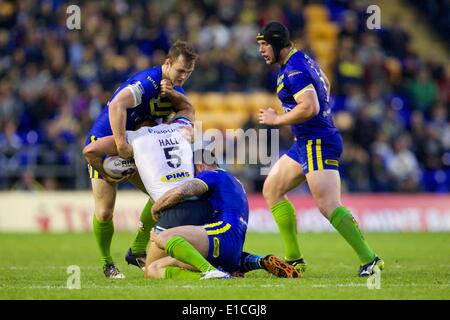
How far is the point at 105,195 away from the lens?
32.7 ft

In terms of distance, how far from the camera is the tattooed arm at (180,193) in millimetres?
8930

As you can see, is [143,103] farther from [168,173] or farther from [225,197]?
[225,197]

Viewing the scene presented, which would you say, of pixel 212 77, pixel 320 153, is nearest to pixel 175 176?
pixel 320 153

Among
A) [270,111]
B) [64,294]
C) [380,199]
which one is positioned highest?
[270,111]

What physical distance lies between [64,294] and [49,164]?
1180cm

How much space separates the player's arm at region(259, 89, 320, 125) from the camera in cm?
938

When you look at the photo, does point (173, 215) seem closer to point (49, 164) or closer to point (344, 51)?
point (49, 164)

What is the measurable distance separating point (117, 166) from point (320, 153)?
221 cm

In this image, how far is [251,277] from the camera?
935 cm

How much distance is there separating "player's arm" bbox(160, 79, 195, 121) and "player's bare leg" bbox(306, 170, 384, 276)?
1.56m

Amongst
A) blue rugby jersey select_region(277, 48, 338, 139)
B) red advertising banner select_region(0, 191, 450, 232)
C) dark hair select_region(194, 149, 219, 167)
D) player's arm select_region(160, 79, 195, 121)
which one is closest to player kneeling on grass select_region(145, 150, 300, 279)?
dark hair select_region(194, 149, 219, 167)

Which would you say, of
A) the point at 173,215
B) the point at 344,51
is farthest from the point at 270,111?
the point at 344,51

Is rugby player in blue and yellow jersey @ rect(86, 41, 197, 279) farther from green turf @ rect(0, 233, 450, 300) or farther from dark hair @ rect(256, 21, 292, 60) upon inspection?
dark hair @ rect(256, 21, 292, 60)
